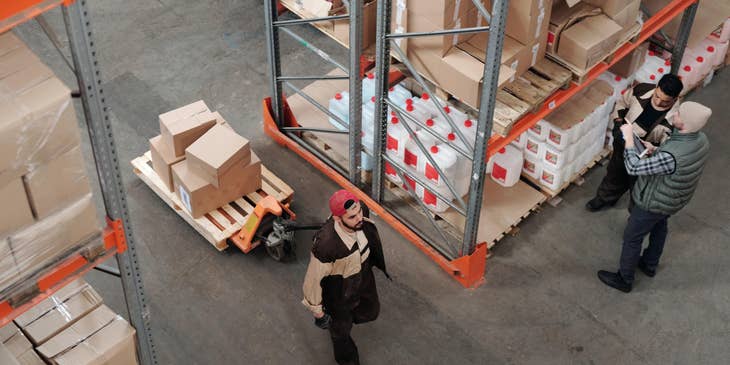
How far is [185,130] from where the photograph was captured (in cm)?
751

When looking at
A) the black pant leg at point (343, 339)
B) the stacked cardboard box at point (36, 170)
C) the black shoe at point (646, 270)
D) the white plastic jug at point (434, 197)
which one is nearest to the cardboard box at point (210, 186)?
the white plastic jug at point (434, 197)

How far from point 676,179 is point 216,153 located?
3.87 meters

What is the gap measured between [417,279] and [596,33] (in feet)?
8.66

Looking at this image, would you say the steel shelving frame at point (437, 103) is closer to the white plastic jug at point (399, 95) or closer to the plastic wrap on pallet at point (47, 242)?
the white plastic jug at point (399, 95)

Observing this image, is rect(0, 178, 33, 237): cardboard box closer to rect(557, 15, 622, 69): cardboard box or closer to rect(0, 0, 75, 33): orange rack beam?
rect(0, 0, 75, 33): orange rack beam

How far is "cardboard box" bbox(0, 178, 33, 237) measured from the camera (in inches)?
152

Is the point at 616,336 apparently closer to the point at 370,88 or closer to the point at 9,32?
the point at 370,88

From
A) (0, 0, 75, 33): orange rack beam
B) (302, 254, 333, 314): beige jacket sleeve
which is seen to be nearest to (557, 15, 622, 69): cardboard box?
(302, 254, 333, 314): beige jacket sleeve

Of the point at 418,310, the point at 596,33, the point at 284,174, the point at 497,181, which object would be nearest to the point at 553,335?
the point at 418,310

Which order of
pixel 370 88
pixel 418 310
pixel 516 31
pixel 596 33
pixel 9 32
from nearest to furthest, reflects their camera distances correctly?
pixel 9 32 < pixel 516 31 < pixel 596 33 < pixel 418 310 < pixel 370 88

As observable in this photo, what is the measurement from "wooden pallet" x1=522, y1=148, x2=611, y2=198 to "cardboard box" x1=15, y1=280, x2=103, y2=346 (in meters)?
4.53

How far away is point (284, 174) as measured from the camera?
8.55m

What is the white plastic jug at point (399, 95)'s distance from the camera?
773 cm

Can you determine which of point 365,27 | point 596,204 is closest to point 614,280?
point 596,204
